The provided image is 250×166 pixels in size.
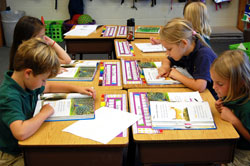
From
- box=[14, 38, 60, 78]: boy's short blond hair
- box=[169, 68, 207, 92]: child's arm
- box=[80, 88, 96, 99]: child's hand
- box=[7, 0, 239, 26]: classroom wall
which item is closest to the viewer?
box=[14, 38, 60, 78]: boy's short blond hair

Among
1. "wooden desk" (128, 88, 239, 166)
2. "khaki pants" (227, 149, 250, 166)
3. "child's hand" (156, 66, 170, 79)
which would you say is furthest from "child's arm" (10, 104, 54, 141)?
"khaki pants" (227, 149, 250, 166)

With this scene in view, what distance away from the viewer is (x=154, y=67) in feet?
6.30

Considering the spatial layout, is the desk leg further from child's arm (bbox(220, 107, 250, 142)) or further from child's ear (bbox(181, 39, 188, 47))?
child's ear (bbox(181, 39, 188, 47))

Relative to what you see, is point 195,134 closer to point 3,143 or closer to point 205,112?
point 205,112

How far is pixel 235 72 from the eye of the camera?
127 centimetres

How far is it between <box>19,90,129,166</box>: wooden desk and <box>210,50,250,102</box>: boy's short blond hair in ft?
1.89

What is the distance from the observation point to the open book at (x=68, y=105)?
4.27 feet

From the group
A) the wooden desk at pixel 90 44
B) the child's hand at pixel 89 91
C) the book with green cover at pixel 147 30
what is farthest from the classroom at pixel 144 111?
the book with green cover at pixel 147 30

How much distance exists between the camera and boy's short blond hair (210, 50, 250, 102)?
50.0 inches

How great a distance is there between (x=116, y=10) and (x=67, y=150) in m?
4.01

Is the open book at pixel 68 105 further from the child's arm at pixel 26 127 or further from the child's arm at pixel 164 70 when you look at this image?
the child's arm at pixel 164 70

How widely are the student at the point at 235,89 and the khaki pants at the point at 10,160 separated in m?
1.02

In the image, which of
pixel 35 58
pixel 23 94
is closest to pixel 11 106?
pixel 23 94

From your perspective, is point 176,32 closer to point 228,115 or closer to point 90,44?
point 228,115
